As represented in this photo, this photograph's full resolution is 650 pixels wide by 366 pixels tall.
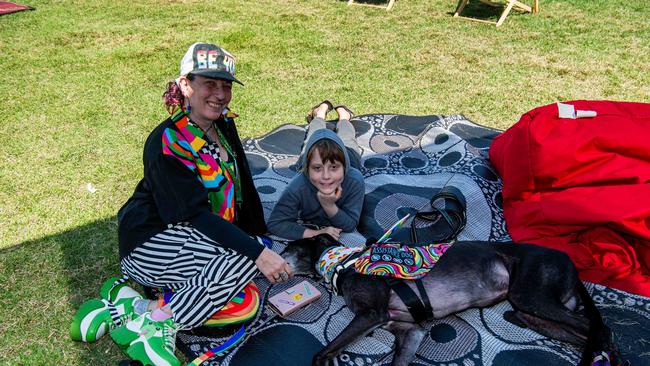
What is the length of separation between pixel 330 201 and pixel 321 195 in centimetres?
8

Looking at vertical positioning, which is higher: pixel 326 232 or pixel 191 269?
pixel 191 269

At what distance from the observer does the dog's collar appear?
3.05 m

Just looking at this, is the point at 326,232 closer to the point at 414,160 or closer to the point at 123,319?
the point at 123,319

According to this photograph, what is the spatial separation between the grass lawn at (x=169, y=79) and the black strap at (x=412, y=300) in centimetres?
175

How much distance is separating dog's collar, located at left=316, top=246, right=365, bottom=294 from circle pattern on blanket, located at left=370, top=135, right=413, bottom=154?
205 centimetres

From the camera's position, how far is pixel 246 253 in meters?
2.84

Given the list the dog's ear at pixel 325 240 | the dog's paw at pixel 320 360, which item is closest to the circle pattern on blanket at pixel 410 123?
the dog's ear at pixel 325 240

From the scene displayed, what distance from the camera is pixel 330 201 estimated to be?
Answer: 378cm

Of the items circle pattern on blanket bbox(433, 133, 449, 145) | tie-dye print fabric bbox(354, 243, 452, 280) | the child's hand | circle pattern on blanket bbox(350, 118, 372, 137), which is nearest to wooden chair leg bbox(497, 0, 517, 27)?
circle pattern on blanket bbox(350, 118, 372, 137)

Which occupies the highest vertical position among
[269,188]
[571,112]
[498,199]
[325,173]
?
[571,112]

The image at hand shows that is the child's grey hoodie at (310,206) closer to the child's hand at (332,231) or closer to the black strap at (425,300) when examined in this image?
the child's hand at (332,231)

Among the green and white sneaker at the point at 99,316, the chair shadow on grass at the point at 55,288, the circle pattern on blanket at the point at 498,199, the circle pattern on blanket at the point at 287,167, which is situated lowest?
the chair shadow on grass at the point at 55,288

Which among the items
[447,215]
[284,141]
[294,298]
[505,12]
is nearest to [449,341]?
[294,298]

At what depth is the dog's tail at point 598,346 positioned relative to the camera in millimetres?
2617
